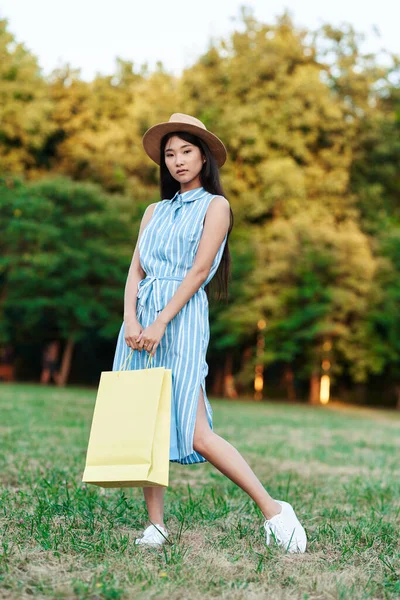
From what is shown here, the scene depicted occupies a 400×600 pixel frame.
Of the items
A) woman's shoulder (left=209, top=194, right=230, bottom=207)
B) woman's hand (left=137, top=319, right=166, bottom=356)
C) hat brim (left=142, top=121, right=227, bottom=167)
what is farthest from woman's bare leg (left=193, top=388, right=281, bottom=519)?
hat brim (left=142, top=121, right=227, bottom=167)

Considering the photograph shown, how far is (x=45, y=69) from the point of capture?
936 inches

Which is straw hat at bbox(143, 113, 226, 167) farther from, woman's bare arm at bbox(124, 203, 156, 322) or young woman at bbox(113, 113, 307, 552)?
woman's bare arm at bbox(124, 203, 156, 322)

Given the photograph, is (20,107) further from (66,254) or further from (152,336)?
(152,336)

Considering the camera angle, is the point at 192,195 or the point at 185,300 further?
the point at 192,195

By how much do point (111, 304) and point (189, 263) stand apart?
15.2m

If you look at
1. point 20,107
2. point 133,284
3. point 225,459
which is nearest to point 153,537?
point 225,459

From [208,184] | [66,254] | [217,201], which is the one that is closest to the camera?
[217,201]

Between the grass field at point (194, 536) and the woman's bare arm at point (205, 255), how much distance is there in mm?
871

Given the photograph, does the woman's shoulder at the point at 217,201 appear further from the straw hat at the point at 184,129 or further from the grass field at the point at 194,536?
the grass field at the point at 194,536

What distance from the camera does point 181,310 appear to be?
108 inches

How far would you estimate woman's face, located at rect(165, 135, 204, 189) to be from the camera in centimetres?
288

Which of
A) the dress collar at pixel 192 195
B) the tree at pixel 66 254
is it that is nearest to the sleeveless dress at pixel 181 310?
the dress collar at pixel 192 195

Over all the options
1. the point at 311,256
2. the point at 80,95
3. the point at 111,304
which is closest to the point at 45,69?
the point at 80,95

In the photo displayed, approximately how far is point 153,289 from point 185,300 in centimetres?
17
